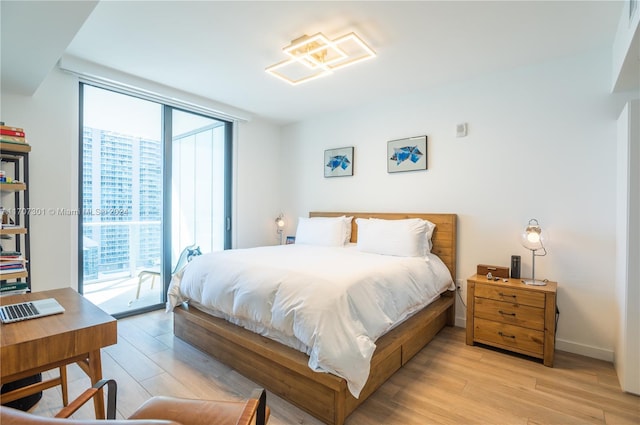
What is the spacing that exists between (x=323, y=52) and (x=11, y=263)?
2587mm

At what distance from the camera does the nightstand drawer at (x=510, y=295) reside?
2422 mm

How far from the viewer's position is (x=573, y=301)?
2.61 metres

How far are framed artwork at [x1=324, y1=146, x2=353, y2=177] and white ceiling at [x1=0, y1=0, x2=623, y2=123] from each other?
104 cm

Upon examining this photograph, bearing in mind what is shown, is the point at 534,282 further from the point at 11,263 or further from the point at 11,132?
the point at 11,132

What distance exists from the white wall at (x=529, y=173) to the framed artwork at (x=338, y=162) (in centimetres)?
30

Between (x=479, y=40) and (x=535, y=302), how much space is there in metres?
2.08

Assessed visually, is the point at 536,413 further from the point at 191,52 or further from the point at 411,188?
the point at 191,52

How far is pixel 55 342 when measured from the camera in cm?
125

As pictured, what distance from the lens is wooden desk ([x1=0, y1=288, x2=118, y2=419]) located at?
1.17 m

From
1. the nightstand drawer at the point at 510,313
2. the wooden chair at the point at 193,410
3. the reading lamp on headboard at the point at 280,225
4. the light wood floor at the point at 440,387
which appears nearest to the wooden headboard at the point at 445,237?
the nightstand drawer at the point at 510,313

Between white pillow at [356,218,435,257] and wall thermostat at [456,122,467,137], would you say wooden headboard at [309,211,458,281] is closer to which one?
white pillow at [356,218,435,257]

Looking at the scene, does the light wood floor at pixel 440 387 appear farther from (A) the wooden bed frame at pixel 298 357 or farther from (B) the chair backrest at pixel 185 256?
(B) the chair backrest at pixel 185 256

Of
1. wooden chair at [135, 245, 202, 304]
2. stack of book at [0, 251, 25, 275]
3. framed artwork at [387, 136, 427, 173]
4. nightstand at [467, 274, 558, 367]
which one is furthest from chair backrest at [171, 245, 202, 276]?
nightstand at [467, 274, 558, 367]

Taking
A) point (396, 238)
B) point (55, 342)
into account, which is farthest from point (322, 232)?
point (55, 342)
